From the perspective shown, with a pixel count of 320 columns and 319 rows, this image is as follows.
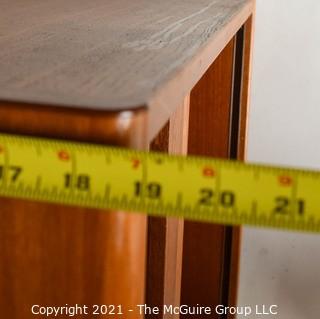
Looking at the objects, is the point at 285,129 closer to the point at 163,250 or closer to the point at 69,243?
the point at 163,250

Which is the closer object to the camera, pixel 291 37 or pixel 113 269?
pixel 113 269

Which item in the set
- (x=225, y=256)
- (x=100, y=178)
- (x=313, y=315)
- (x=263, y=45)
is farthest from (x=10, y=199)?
(x=313, y=315)

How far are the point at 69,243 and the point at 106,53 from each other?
0.53 ft

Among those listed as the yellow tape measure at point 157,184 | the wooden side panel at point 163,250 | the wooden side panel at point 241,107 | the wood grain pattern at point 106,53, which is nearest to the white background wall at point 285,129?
the wooden side panel at point 241,107

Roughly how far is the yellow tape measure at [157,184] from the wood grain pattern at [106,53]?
0.9 inches

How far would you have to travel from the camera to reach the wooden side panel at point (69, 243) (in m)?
0.26

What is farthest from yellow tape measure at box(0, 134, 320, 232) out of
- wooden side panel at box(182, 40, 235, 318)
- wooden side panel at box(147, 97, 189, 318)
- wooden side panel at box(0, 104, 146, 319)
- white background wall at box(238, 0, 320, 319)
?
white background wall at box(238, 0, 320, 319)

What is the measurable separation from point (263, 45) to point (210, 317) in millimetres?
589

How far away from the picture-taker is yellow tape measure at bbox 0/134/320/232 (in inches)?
10.4

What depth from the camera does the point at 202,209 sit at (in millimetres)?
278

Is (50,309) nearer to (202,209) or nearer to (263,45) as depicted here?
(202,209)

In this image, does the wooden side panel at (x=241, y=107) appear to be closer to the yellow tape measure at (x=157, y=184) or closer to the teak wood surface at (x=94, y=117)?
the teak wood surface at (x=94, y=117)

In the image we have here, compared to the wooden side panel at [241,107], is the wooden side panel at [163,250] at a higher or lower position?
lower

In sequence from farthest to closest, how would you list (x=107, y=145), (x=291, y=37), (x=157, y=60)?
(x=291, y=37) → (x=157, y=60) → (x=107, y=145)
